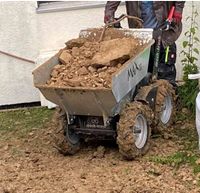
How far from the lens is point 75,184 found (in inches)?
206

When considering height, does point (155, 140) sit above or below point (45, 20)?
below

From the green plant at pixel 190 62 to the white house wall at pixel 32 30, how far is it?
0.10 meters

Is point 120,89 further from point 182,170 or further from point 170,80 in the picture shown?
point 170,80

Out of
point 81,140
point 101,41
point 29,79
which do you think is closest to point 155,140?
point 81,140

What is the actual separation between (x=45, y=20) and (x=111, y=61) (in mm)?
2255

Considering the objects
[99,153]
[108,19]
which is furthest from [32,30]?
[99,153]

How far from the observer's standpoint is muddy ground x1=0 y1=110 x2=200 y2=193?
5145mm

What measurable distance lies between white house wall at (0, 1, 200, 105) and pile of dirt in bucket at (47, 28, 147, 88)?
1684mm

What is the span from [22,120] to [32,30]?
115 centimetres

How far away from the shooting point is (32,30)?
7613mm

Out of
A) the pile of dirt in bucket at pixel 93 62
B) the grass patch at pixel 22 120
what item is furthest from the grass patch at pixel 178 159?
the grass patch at pixel 22 120

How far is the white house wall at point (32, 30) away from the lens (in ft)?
24.7

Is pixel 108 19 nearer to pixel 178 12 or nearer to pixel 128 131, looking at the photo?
pixel 178 12

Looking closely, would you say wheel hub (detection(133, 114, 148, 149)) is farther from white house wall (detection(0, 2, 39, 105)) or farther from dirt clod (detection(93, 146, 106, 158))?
white house wall (detection(0, 2, 39, 105))
